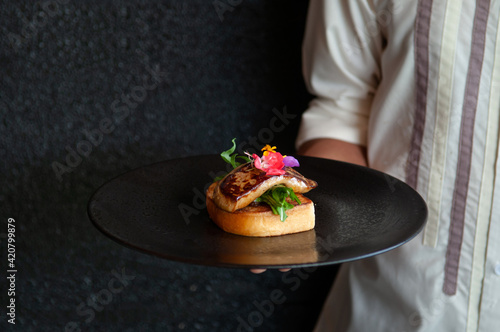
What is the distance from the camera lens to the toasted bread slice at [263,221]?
1.09 meters

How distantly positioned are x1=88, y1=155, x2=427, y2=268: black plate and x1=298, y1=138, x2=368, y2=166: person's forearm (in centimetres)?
12

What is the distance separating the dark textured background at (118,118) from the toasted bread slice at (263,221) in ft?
1.91

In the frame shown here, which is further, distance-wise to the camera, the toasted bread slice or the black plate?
the toasted bread slice

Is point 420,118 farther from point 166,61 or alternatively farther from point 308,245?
point 166,61

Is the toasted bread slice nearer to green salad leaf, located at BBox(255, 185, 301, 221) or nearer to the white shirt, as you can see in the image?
green salad leaf, located at BBox(255, 185, 301, 221)

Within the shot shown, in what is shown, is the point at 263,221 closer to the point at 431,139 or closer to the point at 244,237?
the point at 244,237

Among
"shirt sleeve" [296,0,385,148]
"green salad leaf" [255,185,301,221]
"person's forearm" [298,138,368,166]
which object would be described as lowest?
"person's forearm" [298,138,368,166]

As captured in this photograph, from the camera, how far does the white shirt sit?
123cm

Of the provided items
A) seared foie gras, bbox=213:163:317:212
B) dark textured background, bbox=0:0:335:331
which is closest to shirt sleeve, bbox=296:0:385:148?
dark textured background, bbox=0:0:335:331

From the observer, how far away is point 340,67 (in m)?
1.47

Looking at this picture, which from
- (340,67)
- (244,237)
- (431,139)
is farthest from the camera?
(340,67)

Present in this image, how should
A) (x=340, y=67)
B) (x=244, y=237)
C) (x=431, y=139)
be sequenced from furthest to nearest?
(x=340, y=67) < (x=431, y=139) < (x=244, y=237)

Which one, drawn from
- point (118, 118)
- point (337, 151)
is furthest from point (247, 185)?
point (118, 118)

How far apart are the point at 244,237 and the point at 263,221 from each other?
51 mm
